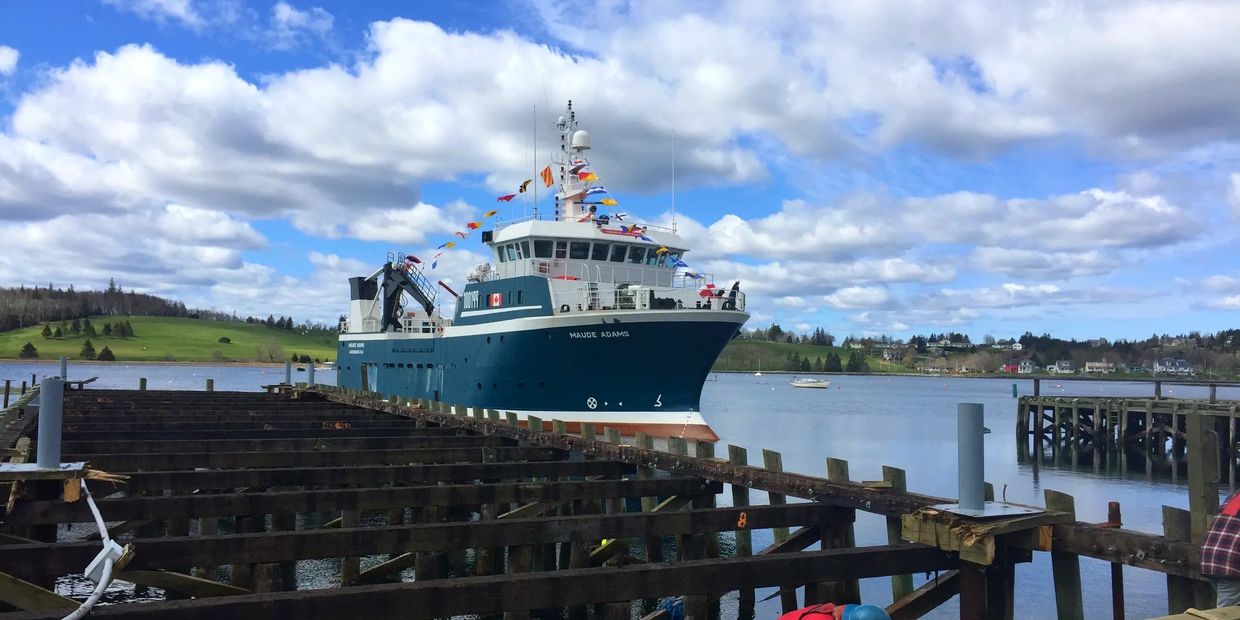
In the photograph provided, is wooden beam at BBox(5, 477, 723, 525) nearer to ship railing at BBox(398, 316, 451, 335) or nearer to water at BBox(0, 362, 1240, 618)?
water at BBox(0, 362, 1240, 618)

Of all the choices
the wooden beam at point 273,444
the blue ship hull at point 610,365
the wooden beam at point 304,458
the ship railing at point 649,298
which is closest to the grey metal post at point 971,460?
the wooden beam at point 304,458

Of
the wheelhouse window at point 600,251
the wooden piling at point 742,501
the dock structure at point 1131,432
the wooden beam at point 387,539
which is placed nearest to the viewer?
the wooden beam at point 387,539

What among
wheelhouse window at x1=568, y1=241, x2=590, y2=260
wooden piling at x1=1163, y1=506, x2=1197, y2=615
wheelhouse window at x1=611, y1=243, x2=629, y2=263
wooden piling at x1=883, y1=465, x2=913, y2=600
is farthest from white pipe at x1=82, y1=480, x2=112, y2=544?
wheelhouse window at x1=611, y1=243, x2=629, y2=263

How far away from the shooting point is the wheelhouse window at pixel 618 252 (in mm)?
31172

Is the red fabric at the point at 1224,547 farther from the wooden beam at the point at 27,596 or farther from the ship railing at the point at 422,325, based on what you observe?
the ship railing at the point at 422,325

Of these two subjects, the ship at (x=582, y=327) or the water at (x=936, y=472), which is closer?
the water at (x=936, y=472)

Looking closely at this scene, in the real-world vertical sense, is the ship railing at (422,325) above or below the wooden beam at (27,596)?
above

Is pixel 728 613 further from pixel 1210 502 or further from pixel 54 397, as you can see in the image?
pixel 54 397

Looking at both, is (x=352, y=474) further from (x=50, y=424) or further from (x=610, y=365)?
(x=610, y=365)

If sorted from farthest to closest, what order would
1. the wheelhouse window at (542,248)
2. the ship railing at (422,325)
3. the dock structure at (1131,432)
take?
the dock structure at (1131,432), the ship railing at (422,325), the wheelhouse window at (542,248)

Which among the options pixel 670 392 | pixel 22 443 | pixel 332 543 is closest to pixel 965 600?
pixel 332 543

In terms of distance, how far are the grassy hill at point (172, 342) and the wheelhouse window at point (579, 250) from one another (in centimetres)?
14101

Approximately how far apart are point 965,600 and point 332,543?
17.4 ft

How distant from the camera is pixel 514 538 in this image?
8031 millimetres
